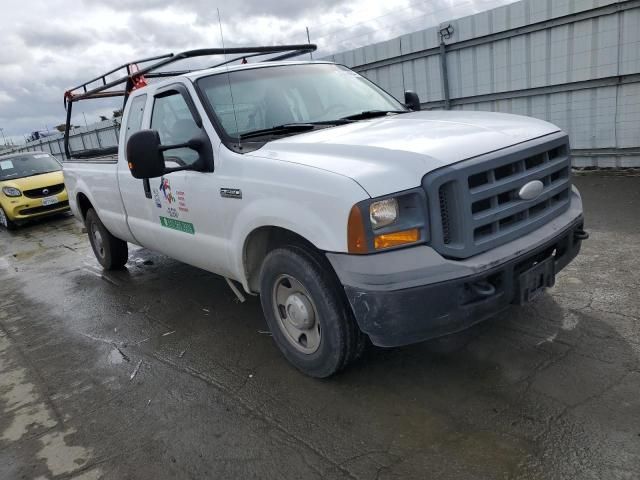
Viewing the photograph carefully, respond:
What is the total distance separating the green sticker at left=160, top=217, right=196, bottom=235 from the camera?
Answer: 4059 millimetres

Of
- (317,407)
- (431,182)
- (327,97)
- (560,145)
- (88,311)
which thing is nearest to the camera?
(431,182)

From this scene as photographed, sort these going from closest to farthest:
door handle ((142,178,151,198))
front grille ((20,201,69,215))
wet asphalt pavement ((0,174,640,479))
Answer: wet asphalt pavement ((0,174,640,479))
door handle ((142,178,151,198))
front grille ((20,201,69,215))

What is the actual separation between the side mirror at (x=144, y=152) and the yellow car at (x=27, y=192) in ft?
29.4

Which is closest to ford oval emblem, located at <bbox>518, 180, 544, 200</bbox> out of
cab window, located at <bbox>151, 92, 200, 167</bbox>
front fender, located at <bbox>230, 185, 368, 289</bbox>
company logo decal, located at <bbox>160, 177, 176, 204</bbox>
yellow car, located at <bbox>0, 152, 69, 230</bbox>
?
front fender, located at <bbox>230, 185, 368, 289</bbox>

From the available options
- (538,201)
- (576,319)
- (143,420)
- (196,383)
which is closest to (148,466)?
(143,420)

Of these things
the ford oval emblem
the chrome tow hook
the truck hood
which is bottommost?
the chrome tow hook

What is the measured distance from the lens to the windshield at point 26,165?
11.6 meters

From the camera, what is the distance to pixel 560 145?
3.31 meters

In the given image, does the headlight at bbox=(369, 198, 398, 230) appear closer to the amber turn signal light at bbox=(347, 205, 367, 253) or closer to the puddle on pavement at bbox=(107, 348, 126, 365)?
the amber turn signal light at bbox=(347, 205, 367, 253)

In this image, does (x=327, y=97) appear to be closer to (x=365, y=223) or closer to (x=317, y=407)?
(x=365, y=223)

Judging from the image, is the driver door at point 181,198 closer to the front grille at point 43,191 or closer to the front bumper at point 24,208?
the front bumper at point 24,208

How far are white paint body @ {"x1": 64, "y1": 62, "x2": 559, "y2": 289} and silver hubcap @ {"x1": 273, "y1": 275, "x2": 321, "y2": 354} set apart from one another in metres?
0.37

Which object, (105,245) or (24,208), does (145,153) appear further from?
(24,208)

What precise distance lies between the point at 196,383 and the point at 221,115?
1896 millimetres
